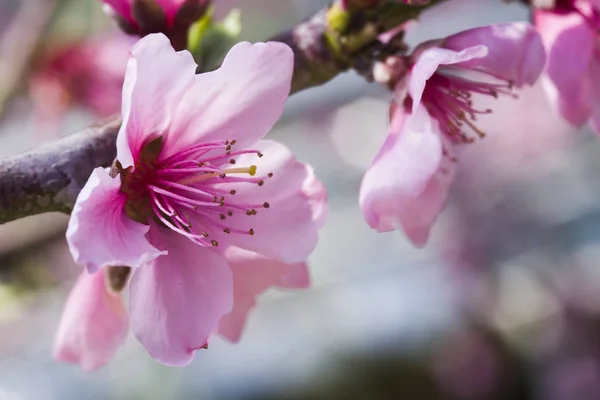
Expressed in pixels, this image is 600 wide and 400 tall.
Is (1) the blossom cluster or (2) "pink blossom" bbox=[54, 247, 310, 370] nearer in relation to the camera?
(1) the blossom cluster

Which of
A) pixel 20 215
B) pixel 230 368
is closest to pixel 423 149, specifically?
pixel 20 215

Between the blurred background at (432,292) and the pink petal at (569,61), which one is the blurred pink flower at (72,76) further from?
the blurred background at (432,292)

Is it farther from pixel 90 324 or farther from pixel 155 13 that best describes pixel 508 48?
pixel 90 324

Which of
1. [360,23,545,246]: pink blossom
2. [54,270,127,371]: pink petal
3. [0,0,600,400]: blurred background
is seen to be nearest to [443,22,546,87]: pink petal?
[360,23,545,246]: pink blossom

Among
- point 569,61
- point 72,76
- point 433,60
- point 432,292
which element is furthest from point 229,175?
point 432,292

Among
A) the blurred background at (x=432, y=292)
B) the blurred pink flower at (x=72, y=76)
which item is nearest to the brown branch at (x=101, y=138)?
the blurred pink flower at (x=72, y=76)

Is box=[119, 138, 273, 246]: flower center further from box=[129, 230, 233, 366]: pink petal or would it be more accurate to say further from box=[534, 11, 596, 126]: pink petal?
box=[534, 11, 596, 126]: pink petal
